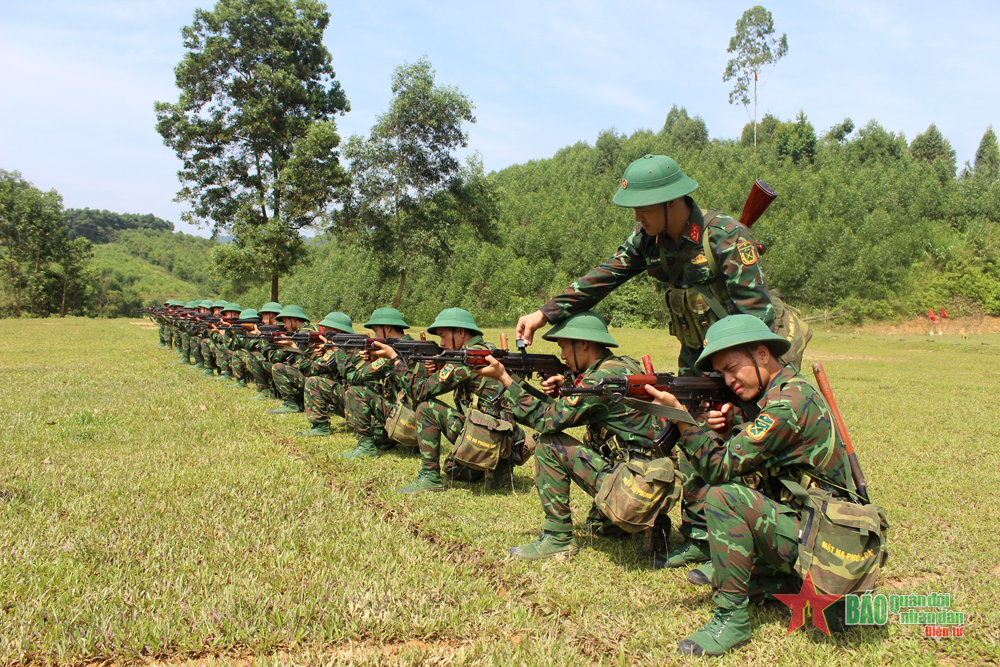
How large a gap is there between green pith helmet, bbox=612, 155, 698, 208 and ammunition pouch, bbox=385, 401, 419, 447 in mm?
3561

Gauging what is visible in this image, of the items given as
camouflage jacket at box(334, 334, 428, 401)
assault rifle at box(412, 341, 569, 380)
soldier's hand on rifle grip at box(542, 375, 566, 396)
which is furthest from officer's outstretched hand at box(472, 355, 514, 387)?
camouflage jacket at box(334, 334, 428, 401)

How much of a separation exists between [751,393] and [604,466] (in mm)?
1287

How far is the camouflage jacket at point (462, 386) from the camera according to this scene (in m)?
6.06

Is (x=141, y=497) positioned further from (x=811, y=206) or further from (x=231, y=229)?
(x=811, y=206)

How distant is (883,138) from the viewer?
6275cm

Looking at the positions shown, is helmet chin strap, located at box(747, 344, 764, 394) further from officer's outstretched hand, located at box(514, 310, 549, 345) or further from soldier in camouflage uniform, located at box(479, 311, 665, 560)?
officer's outstretched hand, located at box(514, 310, 549, 345)

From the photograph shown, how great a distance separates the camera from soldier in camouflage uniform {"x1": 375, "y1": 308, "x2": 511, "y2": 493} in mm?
6062

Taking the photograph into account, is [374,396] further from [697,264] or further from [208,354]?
[208,354]

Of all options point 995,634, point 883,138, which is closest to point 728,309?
point 995,634

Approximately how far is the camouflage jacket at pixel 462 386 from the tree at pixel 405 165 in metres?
21.9

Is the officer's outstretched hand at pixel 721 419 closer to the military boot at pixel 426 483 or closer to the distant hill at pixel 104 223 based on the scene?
the military boot at pixel 426 483

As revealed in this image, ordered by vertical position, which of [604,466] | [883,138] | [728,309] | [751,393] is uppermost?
[883,138]

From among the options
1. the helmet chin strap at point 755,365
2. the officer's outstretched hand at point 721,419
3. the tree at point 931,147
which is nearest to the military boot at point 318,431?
the officer's outstretched hand at point 721,419

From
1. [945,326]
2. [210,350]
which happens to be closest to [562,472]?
[210,350]
